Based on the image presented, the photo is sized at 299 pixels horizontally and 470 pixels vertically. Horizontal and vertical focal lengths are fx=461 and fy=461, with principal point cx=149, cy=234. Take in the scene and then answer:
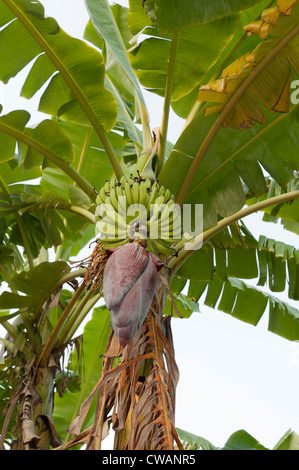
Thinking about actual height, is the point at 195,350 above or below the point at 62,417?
above

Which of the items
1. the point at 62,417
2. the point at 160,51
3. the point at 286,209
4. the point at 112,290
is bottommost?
the point at 62,417

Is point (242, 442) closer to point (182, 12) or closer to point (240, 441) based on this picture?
point (240, 441)

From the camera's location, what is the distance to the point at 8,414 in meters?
1.85

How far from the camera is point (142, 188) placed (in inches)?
60.5

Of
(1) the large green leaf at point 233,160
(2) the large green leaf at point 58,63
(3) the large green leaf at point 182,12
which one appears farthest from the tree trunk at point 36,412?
(3) the large green leaf at point 182,12

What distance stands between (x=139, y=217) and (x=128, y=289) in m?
0.32

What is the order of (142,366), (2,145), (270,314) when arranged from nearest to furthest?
(142,366)
(2,145)
(270,314)

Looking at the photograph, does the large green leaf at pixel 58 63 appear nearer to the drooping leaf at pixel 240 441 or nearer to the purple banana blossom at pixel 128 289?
the purple banana blossom at pixel 128 289

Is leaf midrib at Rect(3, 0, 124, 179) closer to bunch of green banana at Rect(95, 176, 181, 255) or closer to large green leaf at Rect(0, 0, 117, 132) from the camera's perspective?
large green leaf at Rect(0, 0, 117, 132)

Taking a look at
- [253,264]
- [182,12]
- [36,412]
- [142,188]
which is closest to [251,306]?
[253,264]

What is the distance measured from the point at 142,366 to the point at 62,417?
1828 millimetres

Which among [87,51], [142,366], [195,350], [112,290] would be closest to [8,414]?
[142,366]

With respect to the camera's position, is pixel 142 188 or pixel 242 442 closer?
pixel 142 188

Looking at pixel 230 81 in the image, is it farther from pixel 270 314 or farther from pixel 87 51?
pixel 270 314
